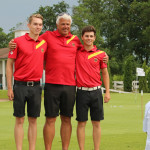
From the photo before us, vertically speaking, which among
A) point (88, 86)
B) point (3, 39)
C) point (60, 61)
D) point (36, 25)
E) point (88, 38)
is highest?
point (3, 39)

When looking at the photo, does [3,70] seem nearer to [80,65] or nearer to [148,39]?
[148,39]

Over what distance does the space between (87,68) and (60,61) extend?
18.0 inches

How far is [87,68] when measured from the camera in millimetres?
7164

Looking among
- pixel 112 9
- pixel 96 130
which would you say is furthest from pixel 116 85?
pixel 96 130

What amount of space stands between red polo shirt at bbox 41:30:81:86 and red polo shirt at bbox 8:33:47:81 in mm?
271

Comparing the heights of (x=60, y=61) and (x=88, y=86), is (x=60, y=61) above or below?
above

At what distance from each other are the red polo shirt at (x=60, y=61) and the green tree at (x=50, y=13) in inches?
2477

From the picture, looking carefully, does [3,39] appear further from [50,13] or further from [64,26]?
Answer: [64,26]

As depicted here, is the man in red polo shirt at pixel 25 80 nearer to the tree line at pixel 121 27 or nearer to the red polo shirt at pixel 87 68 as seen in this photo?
the red polo shirt at pixel 87 68

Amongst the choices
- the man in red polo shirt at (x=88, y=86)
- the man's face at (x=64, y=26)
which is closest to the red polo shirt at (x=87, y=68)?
the man in red polo shirt at (x=88, y=86)

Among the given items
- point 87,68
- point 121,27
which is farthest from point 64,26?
point 121,27

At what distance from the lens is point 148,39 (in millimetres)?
57094

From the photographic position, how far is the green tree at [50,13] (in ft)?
229

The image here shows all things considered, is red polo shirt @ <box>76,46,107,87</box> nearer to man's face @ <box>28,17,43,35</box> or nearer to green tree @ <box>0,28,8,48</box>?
man's face @ <box>28,17,43,35</box>
